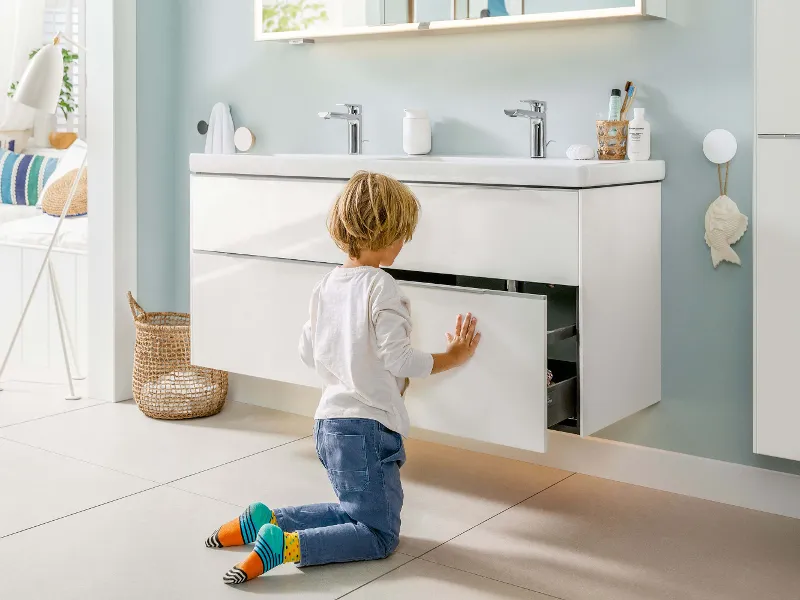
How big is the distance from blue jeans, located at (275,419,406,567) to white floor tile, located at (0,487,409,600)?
0.04 meters

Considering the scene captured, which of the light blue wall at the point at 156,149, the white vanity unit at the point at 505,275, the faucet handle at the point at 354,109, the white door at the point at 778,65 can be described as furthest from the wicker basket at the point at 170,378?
the white door at the point at 778,65

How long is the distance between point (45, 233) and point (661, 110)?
2.37m

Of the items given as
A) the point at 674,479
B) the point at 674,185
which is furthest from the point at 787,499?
the point at 674,185

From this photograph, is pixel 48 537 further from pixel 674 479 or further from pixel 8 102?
pixel 8 102

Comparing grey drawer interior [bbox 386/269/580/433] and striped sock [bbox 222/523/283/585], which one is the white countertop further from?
striped sock [bbox 222/523/283/585]

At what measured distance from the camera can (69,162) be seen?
402cm

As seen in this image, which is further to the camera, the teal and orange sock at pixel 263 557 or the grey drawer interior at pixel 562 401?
the grey drawer interior at pixel 562 401

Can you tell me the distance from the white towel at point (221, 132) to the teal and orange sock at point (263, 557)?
1.60 m

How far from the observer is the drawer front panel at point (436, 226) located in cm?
218

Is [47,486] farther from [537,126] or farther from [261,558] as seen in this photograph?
[537,126]

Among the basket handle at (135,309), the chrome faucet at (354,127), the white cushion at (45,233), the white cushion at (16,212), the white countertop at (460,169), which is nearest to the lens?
the white countertop at (460,169)

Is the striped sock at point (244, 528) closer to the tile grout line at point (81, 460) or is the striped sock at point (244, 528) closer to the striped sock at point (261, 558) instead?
the striped sock at point (261, 558)

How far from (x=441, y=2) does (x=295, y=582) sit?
158cm

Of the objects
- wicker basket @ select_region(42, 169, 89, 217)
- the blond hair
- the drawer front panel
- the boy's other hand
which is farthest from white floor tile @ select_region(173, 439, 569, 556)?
wicker basket @ select_region(42, 169, 89, 217)
